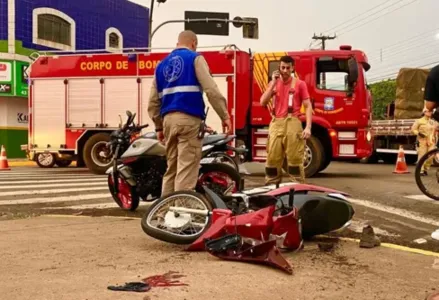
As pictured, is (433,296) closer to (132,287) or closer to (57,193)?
(132,287)

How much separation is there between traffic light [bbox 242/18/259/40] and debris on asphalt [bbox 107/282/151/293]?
1937 cm

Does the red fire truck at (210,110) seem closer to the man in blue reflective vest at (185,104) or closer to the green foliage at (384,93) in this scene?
the man in blue reflective vest at (185,104)

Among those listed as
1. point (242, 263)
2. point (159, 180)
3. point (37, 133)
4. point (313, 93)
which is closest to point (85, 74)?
point (37, 133)

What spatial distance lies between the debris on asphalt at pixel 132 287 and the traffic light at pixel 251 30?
19.4m

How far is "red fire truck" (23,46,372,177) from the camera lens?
12352 mm

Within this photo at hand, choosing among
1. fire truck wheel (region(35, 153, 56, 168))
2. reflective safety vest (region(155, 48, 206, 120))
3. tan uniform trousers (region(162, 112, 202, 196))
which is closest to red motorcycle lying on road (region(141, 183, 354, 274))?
tan uniform trousers (region(162, 112, 202, 196))

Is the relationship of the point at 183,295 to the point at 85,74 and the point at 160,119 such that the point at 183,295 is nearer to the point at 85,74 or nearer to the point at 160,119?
the point at 160,119

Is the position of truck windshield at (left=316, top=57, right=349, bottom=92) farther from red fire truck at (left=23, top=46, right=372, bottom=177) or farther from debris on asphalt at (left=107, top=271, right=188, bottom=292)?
debris on asphalt at (left=107, top=271, right=188, bottom=292)

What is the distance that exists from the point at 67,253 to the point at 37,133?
37.0ft

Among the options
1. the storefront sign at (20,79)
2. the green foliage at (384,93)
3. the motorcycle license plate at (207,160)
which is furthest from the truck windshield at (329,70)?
the green foliage at (384,93)

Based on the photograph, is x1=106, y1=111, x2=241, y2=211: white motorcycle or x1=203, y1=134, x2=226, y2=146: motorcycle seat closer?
x1=106, y1=111, x2=241, y2=211: white motorcycle

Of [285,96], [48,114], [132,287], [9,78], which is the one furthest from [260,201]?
[9,78]

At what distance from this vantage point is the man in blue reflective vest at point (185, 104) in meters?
5.00

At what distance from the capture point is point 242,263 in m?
3.77
